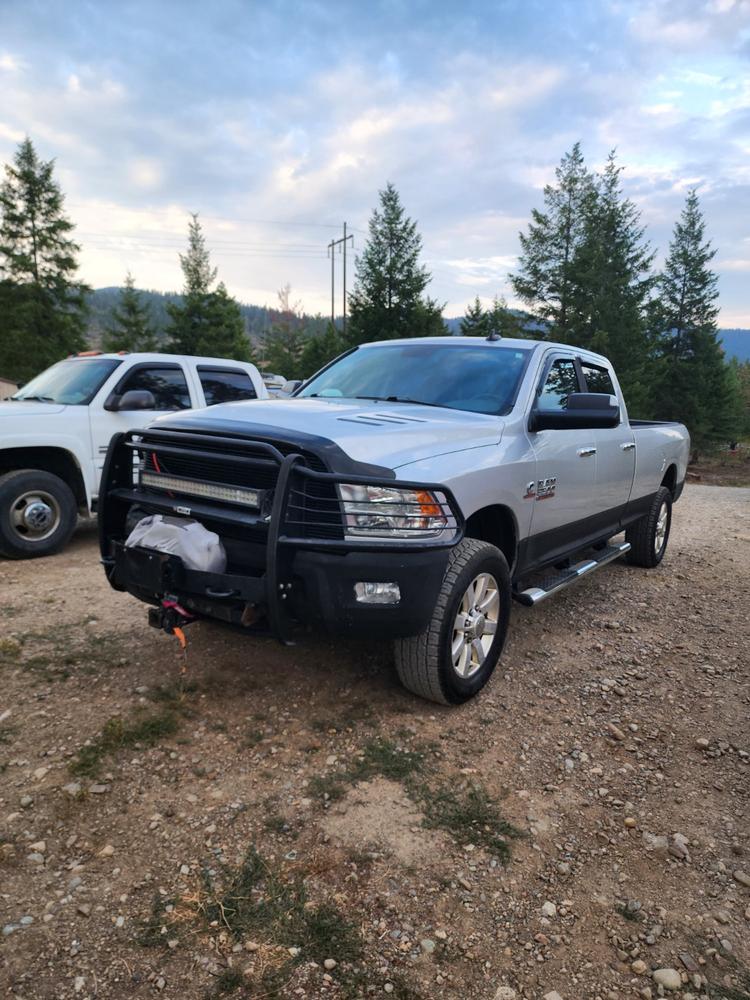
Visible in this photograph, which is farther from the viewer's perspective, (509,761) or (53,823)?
(509,761)

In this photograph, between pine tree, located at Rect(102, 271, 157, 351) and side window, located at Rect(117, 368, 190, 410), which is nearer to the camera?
side window, located at Rect(117, 368, 190, 410)

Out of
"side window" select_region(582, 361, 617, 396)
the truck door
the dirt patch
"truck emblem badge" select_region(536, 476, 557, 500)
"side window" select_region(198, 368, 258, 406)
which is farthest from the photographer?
"side window" select_region(198, 368, 258, 406)

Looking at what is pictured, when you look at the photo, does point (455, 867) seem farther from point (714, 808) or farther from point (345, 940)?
point (714, 808)

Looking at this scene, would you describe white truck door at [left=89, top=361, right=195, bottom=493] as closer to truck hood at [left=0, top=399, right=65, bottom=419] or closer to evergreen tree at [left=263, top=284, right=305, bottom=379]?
truck hood at [left=0, top=399, right=65, bottom=419]

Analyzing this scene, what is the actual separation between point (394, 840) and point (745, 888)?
1.26 metres

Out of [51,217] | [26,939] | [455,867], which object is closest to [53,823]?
[26,939]

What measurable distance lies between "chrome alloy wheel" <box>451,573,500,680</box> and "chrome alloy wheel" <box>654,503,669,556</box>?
12.1 feet

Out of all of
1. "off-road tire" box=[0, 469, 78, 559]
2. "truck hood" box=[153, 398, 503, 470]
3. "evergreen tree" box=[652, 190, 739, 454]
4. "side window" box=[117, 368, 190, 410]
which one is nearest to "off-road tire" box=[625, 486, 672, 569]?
"truck hood" box=[153, 398, 503, 470]

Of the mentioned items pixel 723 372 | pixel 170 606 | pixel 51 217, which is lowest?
pixel 170 606

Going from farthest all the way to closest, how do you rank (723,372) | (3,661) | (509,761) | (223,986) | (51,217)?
(723,372)
(51,217)
(3,661)
(509,761)
(223,986)

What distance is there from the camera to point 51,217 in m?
33.8

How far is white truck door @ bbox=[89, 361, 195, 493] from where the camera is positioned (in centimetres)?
635

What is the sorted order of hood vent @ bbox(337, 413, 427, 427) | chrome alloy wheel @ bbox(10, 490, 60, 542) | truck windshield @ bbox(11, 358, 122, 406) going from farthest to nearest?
truck windshield @ bbox(11, 358, 122, 406), chrome alloy wheel @ bbox(10, 490, 60, 542), hood vent @ bbox(337, 413, 427, 427)

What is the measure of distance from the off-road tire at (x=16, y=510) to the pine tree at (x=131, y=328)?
3878 cm
